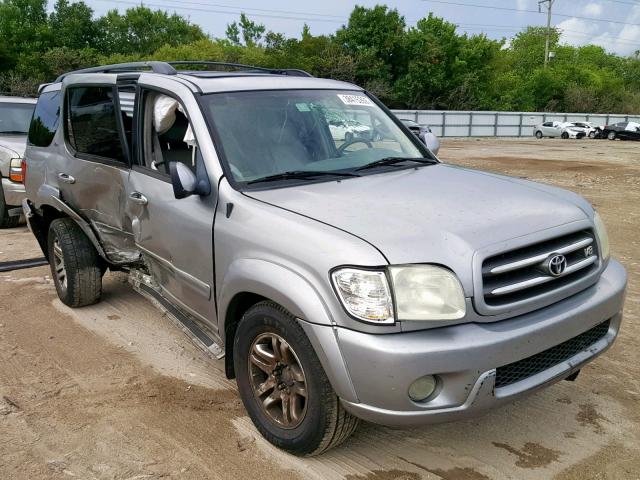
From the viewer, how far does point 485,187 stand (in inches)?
133

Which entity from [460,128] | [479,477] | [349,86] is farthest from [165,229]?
[460,128]

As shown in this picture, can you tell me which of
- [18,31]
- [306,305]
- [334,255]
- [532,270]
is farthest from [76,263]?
[18,31]

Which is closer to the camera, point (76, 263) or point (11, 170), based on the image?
point (76, 263)

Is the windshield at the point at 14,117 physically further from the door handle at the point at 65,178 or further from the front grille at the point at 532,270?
the front grille at the point at 532,270

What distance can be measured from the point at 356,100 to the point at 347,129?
40 centimetres

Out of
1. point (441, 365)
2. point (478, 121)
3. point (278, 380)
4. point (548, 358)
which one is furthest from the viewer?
point (478, 121)

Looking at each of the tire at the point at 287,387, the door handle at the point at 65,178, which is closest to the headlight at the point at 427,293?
the tire at the point at 287,387

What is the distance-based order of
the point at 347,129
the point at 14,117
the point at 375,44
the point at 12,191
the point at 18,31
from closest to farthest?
the point at 347,129
the point at 12,191
the point at 14,117
the point at 18,31
the point at 375,44

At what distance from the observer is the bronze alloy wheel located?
2.87m

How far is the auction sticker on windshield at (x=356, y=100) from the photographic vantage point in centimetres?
418

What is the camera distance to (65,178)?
16.4 ft

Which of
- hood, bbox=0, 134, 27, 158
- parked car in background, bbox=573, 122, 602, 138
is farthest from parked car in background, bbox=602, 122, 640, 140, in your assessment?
hood, bbox=0, 134, 27, 158

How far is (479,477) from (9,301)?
14.7 ft

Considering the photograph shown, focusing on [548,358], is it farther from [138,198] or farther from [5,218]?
[5,218]
